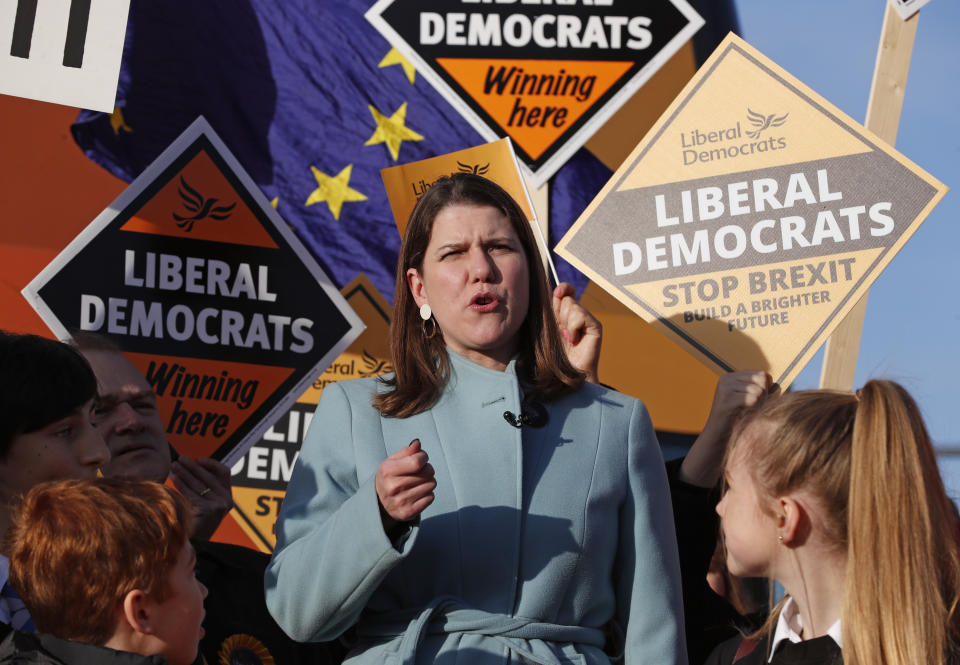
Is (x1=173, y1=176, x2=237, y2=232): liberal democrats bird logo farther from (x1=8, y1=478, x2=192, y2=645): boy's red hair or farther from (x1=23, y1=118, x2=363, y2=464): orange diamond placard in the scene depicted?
(x1=8, y1=478, x2=192, y2=645): boy's red hair

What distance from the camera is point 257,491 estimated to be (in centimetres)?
366

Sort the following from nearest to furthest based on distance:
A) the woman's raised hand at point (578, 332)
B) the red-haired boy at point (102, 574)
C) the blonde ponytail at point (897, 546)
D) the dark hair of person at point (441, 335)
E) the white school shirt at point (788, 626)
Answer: the blonde ponytail at point (897, 546), the red-haired boy at point (102, 574), the white school shirt at point (788, 626), the dark hair of person at point (441, 335), the woman's raised hand at point (578, 332)

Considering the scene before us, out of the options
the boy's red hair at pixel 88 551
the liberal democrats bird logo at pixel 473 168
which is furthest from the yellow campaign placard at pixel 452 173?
the boy's red hair at pixel 88 551

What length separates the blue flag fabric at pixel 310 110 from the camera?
12.0 ft

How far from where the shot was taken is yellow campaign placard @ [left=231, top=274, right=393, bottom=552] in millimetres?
3658

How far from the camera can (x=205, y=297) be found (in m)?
3.59

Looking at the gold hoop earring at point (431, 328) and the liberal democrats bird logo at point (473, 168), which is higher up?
the liberal democrats bird logo at point (473, 168)

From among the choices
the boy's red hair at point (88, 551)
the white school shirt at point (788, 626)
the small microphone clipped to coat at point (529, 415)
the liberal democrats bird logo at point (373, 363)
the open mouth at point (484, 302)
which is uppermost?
the open mouth at point (484, 302)

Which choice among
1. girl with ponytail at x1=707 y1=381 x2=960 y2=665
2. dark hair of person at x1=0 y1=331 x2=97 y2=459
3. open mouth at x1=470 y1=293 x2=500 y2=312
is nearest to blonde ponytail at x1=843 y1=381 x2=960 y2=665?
girl with ponytail at x1=707 y1=381 x2=960 y2=665

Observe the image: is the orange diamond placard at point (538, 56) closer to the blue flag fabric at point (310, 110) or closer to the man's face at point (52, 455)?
the blue flag fabric at point (310, 110)

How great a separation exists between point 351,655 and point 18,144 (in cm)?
208

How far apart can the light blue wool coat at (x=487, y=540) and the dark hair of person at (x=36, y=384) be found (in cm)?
51

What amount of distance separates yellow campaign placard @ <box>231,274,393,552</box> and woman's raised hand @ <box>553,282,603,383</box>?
834mm

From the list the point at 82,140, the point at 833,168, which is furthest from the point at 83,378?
the point at 833,168
